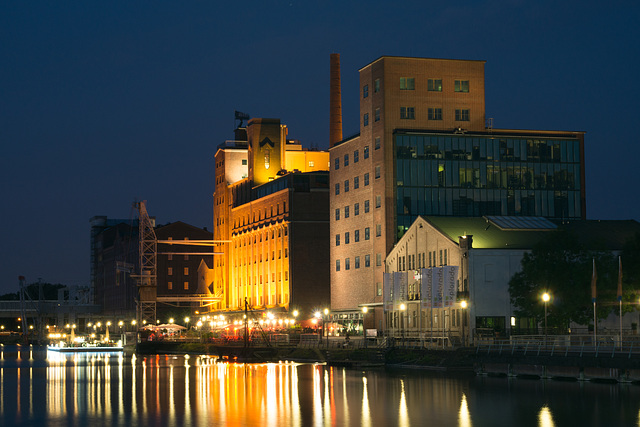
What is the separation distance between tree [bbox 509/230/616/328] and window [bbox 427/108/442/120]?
42.8 meters

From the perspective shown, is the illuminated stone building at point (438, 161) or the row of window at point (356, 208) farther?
the row of window at point (356, 208)

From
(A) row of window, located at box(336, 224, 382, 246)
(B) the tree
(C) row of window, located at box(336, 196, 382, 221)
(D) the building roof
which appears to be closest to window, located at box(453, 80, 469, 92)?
(C) row of window, located at box(336, 196, 382, 221)

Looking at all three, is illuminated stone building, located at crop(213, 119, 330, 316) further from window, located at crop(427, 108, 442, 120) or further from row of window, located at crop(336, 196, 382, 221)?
window, located at crop(427, 108, 442, 120)

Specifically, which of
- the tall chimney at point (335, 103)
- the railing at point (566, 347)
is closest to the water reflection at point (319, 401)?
the railing at point (566, 347)

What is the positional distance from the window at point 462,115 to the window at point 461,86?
2.82 metres

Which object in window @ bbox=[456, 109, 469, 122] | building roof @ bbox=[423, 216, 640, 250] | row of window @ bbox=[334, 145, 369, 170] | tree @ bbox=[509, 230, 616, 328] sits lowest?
tree @ bbox=[509, 230, 616, 328]

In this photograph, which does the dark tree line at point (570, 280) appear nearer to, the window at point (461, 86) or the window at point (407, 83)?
the window at point (407, 83)

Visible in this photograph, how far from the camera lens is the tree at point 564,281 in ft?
254

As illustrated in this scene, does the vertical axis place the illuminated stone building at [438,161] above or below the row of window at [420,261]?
above

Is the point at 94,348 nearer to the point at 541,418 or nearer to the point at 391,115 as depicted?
the point at 391,115

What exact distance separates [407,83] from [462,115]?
8.46m

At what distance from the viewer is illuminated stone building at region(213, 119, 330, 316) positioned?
15362cm

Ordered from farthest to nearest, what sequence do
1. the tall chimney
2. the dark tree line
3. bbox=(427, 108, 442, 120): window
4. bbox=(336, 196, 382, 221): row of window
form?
1. the tall chimney
2. bbox=(427, 108, 442, 120): window
3. bbox=(336, 196, 382, 221): row of window
4. the dark tree line

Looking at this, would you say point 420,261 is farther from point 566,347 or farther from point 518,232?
point 566,347
